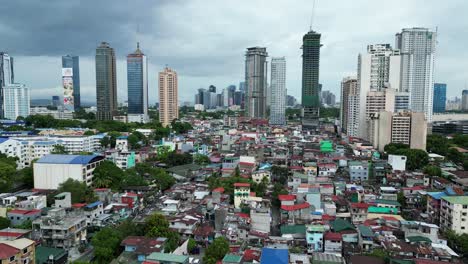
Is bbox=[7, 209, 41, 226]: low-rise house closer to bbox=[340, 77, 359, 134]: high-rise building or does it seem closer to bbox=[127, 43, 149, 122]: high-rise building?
bbox=[340, 77, 359, 134]: high-rise building

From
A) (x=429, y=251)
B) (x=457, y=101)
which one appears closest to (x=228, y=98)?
(x=457, y=101)

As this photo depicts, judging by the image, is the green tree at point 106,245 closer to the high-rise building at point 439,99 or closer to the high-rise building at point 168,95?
the high-rise building at point 168,95

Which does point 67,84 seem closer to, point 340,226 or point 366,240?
point 340,226

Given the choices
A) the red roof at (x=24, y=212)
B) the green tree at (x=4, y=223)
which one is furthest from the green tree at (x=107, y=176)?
the green tree at (x=4, y=223)

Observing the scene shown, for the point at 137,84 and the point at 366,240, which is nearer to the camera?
the point at 366,240

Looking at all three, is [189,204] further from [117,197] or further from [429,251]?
[429,251]

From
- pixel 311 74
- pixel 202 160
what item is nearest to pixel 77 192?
pixel 202 160
